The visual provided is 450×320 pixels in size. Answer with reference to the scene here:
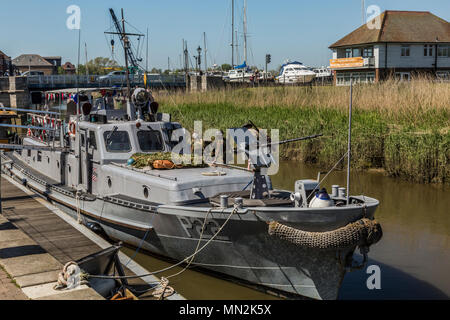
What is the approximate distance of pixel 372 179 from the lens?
19531mm

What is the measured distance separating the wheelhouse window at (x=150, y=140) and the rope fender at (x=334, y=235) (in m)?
4.77

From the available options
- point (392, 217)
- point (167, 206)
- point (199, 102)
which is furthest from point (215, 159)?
point (199, 102)

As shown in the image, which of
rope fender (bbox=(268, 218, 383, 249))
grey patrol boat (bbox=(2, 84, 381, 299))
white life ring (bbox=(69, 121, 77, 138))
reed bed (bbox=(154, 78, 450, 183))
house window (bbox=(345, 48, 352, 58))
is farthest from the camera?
house window (bbox=(345, 48, 352, 58))

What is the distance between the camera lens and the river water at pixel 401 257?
1012 cm

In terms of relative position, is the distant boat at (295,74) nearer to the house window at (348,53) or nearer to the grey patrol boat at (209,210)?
the house window at (348,53)

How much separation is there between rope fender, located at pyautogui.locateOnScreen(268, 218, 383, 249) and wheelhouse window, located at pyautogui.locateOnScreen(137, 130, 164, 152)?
4772 mm

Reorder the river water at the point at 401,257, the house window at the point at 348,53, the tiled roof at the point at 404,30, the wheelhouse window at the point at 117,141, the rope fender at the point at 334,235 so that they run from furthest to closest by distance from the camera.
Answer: the house window at the point at 348,53 < the tiled roof at the point at 404,30 < the wheelhouse window at the point at 117,141 < the river water at the point at 401,257 < the rope fender at the point at 334,235

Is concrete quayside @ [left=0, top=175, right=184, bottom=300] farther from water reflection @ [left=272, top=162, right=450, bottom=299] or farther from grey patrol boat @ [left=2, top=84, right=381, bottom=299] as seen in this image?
water reflection @ [left=272, top=162, right=450, bottom=299]

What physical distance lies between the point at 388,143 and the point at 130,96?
10.1 meters

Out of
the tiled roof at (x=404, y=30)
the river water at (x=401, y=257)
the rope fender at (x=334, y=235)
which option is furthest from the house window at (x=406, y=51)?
the rope fender at (x=334, y=235)

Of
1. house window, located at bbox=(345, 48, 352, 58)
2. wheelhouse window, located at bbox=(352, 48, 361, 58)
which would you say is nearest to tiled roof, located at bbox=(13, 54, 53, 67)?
house window, located at bbox=(345, 48, 352, 58)

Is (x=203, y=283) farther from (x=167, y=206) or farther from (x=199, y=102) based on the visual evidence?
(x=199, y=102)

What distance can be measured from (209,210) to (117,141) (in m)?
4.18

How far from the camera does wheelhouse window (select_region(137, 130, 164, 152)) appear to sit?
12805 millimetres
